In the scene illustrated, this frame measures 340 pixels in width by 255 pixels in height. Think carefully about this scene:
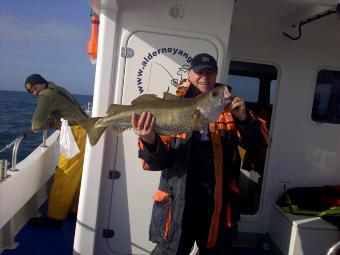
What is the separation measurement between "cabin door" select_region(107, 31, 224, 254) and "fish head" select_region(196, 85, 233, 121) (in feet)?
4.25

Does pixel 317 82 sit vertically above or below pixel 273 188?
above

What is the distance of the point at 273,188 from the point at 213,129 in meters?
2.73

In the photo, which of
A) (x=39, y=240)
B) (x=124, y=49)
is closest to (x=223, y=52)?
(x=124, y=49)

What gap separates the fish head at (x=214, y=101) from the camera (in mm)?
2428

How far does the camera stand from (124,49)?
12.0ft

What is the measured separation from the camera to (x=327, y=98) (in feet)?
16.9

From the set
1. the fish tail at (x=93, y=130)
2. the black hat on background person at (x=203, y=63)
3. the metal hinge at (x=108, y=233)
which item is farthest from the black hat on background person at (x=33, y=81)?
the black hat on background person at (x=203, y=63)

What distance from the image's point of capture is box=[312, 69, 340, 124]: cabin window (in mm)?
5113

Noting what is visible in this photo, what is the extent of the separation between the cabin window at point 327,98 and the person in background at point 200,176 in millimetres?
2788

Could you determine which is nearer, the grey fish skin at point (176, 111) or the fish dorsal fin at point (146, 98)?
the grey fish skin at point (176, 111)

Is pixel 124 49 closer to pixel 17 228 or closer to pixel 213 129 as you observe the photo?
pixel 213 129

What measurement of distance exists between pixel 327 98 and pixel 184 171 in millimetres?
3352

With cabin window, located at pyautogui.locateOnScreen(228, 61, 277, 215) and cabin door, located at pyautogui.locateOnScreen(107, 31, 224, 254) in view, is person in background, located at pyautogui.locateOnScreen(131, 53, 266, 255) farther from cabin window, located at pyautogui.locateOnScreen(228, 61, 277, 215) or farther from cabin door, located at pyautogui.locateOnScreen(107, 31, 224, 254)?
cabin window, located at pyautogui.locateOnScreen(228, 61, 277, 215)

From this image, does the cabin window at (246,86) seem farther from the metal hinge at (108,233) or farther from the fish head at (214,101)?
the fish head at (214,101)
